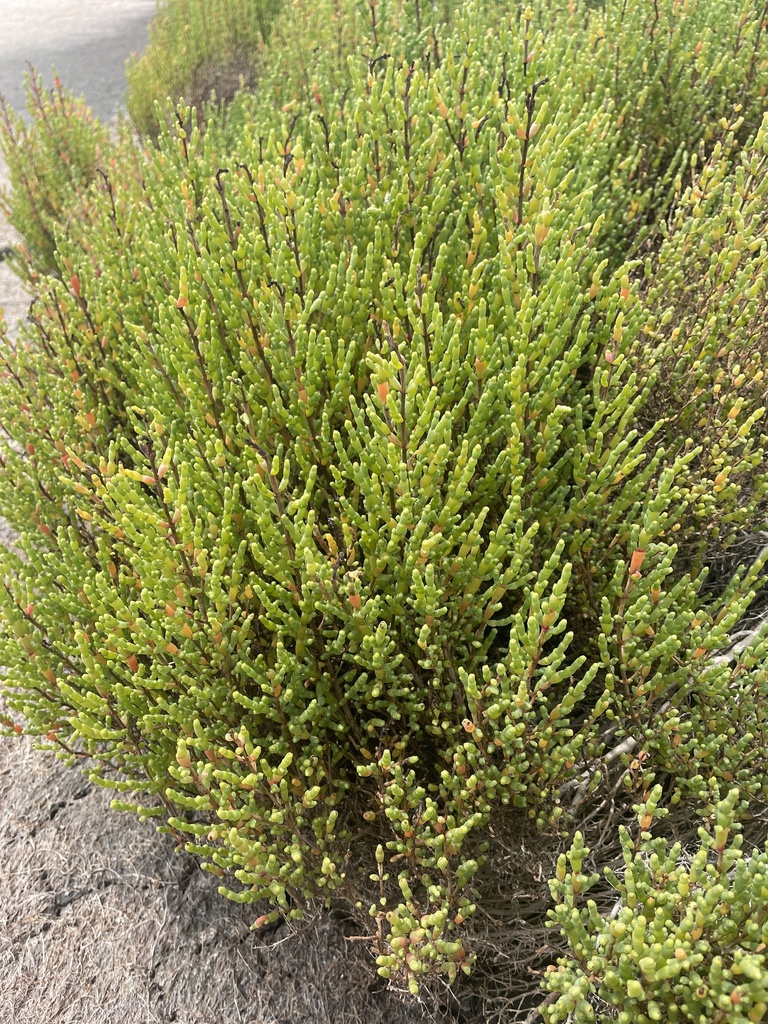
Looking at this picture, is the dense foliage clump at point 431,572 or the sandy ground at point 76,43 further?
the sandy ground at point 76,43

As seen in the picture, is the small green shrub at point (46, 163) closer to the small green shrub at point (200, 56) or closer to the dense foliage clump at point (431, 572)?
the small green shrub at point (200, 56)

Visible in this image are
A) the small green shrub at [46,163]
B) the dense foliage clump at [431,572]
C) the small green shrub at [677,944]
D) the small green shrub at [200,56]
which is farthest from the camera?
the small green shrub at [200,56]

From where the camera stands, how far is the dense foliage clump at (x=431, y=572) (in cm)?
137

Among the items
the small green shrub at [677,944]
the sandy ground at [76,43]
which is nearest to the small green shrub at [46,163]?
the sandy ground at [76,43]

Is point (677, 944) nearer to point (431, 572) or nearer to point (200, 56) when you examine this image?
point (431, 572)

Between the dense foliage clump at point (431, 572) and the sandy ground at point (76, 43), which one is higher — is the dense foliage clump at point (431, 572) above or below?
below

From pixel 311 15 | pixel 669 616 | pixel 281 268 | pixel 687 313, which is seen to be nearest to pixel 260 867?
pixel 669 616

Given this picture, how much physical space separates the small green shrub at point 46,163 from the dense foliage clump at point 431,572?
255 centimetres

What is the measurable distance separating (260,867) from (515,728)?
0.59 metres

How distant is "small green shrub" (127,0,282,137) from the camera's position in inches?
241

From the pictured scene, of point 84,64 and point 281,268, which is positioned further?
point 84,64

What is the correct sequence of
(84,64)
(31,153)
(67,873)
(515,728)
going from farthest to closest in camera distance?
(84,64) < (31,153) < (67,873) < (515,728)

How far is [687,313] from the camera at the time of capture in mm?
2164

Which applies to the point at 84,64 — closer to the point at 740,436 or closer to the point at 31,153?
the point at 31,153
